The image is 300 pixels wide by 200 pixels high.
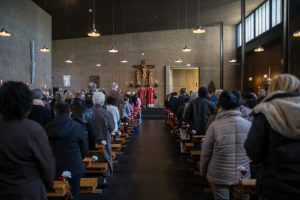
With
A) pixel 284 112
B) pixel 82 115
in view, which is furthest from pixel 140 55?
pixel 284 112

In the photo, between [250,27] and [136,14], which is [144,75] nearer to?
[136,14]

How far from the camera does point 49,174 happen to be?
2307 mm

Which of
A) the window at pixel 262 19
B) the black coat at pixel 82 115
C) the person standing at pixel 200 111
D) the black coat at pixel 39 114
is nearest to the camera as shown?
the black coat at pixel 82 115

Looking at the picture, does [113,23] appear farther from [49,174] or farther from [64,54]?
[49,174]

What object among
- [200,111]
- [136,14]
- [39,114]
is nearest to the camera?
[39,114]

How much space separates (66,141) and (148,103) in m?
19.2

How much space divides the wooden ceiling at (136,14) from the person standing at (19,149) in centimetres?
1307

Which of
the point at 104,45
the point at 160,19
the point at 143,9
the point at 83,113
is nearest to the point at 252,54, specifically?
the point at 160,19

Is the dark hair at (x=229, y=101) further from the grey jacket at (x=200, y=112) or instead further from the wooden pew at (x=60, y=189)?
the grey jacket at (x=200, y=112)

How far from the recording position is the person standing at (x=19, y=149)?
218 cm

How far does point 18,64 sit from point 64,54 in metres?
11.5

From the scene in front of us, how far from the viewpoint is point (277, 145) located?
2119mm

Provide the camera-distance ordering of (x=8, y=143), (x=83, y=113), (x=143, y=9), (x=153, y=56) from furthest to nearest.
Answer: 1. (x=153, y=56)
2. (x=143, y=9)
3. (x=83, y=113)
4. (x=8, y=143)

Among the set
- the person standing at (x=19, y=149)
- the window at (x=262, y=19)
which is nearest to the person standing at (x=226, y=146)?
the person standing at (x=19, y=149)
